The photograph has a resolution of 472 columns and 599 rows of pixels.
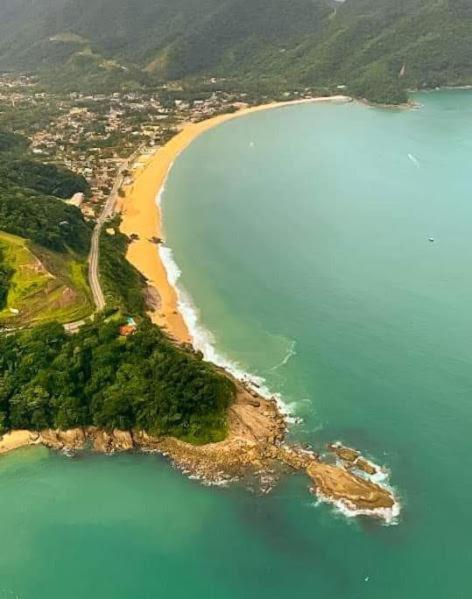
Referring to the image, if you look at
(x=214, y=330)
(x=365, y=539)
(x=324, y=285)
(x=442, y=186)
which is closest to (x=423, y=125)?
(x=442, y=186)

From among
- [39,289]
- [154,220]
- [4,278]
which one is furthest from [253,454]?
[154,220]

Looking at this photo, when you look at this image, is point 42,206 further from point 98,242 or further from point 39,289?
point 39,289

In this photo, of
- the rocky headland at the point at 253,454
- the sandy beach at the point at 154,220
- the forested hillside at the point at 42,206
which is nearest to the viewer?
the rocky headland at the point at 253,454

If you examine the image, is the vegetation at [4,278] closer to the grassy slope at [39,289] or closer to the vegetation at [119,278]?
the grassy slope at [39,289]

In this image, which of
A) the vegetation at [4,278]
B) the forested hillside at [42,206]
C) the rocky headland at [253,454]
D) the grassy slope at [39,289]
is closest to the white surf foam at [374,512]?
the rocky headland at [253,454]

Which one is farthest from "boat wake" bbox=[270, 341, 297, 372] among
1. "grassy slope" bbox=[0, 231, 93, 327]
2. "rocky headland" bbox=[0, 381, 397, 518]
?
"grassy slope" bbox=[0, 231, 93, 327]

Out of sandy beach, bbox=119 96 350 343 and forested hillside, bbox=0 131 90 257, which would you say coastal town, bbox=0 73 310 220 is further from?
forested hillside, bbox=0 131 90 257
